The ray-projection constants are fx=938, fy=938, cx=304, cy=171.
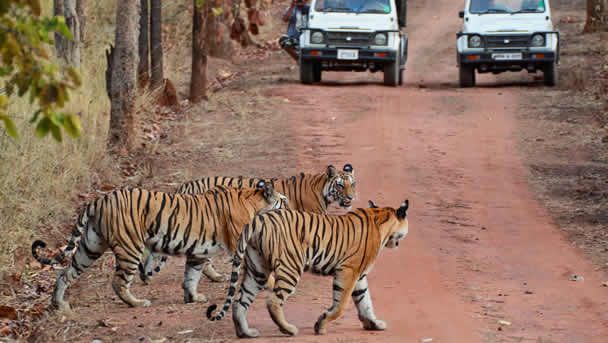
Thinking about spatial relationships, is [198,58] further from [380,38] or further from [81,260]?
[81,260]

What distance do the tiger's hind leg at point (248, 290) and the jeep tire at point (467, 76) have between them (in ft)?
51.4

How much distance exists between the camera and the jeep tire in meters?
21.9

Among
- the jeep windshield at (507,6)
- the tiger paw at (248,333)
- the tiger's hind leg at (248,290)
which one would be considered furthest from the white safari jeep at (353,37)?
the tiger paw at (248,333)

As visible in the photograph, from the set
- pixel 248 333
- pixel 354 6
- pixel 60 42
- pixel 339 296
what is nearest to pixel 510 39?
pixel 354 6

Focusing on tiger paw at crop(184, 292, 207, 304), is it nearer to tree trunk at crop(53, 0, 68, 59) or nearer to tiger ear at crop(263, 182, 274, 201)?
tiger ear at crop(263, 182, 274, 201)

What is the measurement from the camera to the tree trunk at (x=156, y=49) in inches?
775

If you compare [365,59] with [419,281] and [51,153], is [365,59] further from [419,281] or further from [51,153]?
[419,281]

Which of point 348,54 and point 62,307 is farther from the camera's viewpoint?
point 348,54

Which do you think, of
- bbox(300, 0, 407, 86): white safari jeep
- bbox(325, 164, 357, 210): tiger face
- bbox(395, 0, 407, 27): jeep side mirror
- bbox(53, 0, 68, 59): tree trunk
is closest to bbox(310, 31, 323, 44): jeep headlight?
bbox(300, 0, 407, 86): white safari jeep

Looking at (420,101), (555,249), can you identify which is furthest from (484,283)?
(420,101)

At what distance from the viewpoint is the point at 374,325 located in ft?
23.2

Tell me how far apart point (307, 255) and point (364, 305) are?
0.59 meters

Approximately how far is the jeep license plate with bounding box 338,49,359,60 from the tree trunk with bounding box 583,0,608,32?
34.0 ft

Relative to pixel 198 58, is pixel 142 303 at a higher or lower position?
lower
